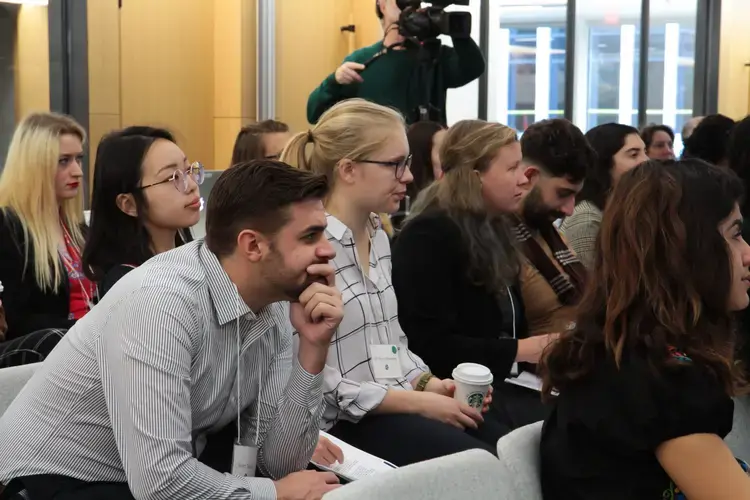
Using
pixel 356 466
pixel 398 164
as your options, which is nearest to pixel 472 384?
pixel 356 466

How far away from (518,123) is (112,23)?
5783 mm

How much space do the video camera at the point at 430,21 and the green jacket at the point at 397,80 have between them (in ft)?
0.38

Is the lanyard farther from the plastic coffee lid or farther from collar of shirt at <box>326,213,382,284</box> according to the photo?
the plastic coffee lid

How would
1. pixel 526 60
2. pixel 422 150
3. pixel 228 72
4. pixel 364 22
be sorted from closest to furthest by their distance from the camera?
1. pixel 422 150
2. pixel 228 72
3. pixel 364 22
4. pixel 526 60

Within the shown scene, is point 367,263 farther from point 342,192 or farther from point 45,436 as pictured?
point 45,436

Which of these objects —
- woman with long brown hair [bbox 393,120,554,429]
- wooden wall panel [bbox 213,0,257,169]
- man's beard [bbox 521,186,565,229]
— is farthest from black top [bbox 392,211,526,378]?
wooden wall panel [bbox 213,0,257,169]

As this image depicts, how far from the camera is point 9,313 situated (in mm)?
3045

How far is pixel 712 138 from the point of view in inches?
180

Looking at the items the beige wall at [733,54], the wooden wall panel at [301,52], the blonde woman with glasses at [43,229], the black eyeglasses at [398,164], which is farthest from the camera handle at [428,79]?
the beige wall at [733,54]

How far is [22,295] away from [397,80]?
2.12m

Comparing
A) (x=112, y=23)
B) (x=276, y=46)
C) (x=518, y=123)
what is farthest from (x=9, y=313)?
(x=518, y=123)

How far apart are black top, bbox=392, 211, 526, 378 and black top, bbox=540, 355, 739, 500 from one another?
1.12 meters

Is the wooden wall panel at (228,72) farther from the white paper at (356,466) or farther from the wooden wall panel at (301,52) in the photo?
the white paper at (356,466)

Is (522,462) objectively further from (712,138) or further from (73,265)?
(712,138)
